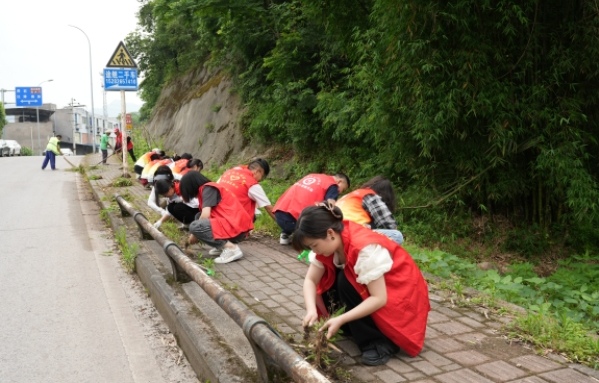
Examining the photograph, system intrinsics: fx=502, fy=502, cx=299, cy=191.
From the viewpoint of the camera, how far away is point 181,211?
7.36 m

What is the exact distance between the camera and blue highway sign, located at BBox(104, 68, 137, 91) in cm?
1297

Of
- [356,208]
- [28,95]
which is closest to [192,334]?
[356,208]

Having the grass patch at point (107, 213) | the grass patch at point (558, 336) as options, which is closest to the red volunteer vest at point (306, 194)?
the grass patch at point (558, 336)

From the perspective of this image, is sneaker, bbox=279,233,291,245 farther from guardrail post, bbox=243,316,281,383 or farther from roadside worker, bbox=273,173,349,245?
guardrail post, bbox=243,316,281,383

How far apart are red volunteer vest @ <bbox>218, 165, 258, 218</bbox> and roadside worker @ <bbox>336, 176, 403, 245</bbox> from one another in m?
1.80

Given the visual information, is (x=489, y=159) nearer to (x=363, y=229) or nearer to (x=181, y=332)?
(x=363, y=229)

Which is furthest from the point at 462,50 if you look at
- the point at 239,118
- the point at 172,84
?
the point at 172,84

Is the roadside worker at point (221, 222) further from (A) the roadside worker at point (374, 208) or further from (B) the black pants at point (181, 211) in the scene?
(A) the roadside worker at point (374, 208)

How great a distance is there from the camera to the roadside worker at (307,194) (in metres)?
6.22

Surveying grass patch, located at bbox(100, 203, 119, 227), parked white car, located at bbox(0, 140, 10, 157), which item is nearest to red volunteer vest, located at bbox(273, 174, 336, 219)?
grass patch, located at bbox(100, 203, 119, 227)

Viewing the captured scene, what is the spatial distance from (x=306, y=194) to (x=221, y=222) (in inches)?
44.4

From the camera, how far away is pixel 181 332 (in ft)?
13.2

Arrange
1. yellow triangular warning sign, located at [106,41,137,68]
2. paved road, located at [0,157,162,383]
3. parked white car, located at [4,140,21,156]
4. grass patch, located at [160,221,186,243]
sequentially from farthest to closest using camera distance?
parked white car, located at [4,140,21,156] < yellow triangular warning sign, located at [106,41,137,68] < grass patch, located at [160,221,186,243] < paved road, located at [0,157,162,383]

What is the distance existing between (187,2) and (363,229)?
372 inches
